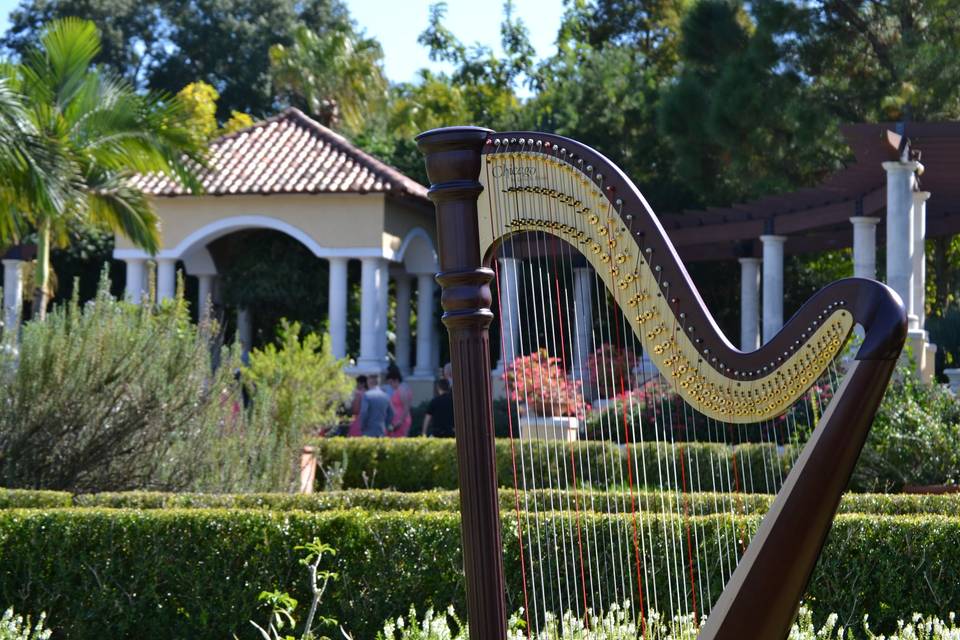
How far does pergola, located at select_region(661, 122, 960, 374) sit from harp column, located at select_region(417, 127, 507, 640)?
9556 mm

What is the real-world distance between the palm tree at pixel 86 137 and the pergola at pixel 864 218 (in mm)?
7784

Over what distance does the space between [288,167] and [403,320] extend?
4.84 m

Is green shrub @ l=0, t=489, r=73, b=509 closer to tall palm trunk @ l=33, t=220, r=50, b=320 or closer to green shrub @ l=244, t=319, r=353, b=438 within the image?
green shrub @ l=244, t=319, r=353, b=438

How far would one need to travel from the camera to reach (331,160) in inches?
881

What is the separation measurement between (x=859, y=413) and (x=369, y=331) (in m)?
19.1

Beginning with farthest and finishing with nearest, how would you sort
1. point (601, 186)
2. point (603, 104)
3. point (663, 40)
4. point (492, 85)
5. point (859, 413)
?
point (492, 85)
point (663, 40)
point (603, 104)
point (601, 186)
point (859, 413)

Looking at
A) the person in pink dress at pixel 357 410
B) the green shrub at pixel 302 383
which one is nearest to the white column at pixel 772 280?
the person in pink dress at pixel 357 410

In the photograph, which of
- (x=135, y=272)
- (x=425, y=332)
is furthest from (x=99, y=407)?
(x=425, y=332)

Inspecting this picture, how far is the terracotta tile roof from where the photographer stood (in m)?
21.4

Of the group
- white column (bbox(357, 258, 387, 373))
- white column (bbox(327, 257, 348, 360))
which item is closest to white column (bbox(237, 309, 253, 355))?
white column (bbox(327, 257, 348, 360))

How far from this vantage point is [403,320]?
25781 millimetres

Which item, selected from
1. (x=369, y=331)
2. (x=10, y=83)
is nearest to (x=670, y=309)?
(x=10, y=83)

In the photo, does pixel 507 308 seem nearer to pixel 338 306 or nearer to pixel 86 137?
pixel 86 137

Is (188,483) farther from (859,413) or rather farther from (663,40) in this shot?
(663,40)
